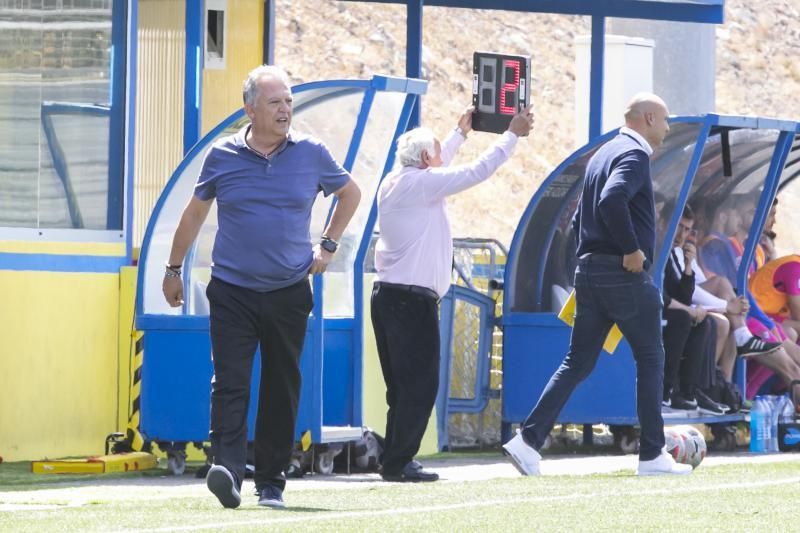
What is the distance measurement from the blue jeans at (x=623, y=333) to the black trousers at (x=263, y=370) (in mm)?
2120

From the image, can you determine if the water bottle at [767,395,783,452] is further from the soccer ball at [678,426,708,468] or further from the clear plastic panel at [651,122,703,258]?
the soccer ball at [678,426,708,468]

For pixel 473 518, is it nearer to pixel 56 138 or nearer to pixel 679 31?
pixel 56 138

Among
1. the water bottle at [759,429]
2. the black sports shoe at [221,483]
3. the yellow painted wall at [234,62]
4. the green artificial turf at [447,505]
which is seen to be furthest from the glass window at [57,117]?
the water bottle at [759,429]

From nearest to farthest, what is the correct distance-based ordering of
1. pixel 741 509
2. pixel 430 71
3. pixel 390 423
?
pixel 741 509 < pixel 390 423 < pixel 430 71

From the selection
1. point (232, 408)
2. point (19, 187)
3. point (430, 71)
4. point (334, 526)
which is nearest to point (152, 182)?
point (19, 187)

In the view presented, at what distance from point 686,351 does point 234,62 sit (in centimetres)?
362

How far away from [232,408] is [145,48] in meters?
5.80

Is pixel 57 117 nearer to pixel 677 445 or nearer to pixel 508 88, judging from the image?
pixel 508 88

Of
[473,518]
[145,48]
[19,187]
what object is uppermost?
[145,48]

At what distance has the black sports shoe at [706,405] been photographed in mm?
13891

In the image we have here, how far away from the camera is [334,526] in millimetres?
8055

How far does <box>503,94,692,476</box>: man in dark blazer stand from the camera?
35.0ft

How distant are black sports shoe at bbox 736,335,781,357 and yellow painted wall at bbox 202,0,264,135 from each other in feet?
12.2

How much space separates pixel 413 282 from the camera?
10828mm
